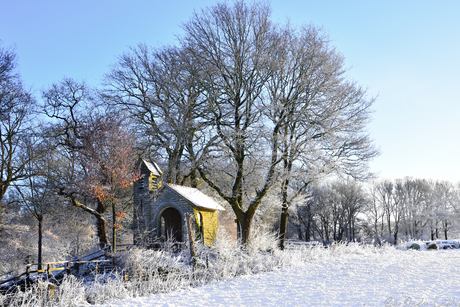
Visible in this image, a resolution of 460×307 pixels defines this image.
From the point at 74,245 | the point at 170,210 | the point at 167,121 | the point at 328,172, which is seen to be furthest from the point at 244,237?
the point at 74,245

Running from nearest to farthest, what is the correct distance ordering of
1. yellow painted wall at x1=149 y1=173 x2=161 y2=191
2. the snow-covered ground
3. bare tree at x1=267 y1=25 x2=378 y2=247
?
1. the snow-covered ground
2. bare tree at x1=267 y1=25 x2=378 y2=247
3. yellow painted wall at x1=149 y1=173 x2=161 y2=191

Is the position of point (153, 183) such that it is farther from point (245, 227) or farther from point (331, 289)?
point (331, 289)

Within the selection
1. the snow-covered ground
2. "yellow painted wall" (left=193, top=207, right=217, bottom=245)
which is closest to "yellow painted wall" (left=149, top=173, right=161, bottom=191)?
"yellow painted wall" (left=193, top=207, right=217, bottom=245)

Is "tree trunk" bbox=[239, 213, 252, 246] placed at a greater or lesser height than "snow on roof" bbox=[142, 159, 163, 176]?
lesser

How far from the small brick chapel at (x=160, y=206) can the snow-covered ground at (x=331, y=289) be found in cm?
786

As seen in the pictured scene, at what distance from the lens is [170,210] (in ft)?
71.9

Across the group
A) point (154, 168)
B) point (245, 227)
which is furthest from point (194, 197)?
point (245, 227)

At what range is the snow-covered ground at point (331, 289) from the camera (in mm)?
6225

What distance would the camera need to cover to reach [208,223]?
18453 mm

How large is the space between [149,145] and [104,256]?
644cm

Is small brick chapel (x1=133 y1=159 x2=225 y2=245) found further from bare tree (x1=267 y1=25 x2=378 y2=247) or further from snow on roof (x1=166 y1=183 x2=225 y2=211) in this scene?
bare tree (x1=267 y1=25 x2=378 y2=247)

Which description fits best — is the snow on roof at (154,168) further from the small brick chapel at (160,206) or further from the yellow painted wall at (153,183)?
the yellow painted wall at (153,183)

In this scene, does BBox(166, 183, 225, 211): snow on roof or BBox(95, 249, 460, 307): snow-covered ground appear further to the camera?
BBox(166, 183, 225, 211): snow on roof

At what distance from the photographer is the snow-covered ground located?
623cm
